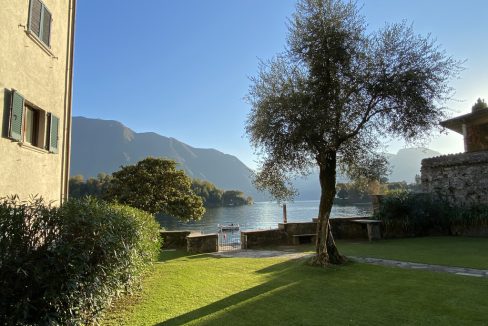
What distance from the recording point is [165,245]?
54.2 ft

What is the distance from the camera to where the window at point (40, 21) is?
30.2 feet

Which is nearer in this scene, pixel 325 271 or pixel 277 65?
pixel 325 271

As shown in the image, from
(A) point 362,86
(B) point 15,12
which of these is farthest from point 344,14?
A: (B) point 15,12

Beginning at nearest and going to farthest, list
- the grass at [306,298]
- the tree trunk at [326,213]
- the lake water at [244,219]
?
the grass at [306,298] < the tree trunk at [326,213] < the lake water at [244,219]

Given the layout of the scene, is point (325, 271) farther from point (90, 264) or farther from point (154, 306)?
point (90, 264)

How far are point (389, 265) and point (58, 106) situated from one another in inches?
455

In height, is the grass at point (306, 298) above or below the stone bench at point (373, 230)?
below

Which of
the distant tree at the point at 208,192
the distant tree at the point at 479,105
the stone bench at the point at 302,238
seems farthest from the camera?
the distant tree at the point at 208,192

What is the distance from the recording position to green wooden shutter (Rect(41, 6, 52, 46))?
9.88 meters

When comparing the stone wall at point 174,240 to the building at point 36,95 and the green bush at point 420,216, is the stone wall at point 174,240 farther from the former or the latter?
the green bush at point 420,216

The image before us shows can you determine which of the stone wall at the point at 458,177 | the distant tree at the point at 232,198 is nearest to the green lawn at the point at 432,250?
the stone wall at the point at 458,177

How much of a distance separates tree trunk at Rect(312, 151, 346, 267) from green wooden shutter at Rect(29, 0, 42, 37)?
29.6ft

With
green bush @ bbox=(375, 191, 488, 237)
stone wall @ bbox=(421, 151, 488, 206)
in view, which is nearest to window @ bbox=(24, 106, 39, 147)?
green bush @ bbox=(375, 191, 488, 237)

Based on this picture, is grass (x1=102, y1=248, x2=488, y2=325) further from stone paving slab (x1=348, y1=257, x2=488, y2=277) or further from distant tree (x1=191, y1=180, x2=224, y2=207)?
distant tree (x1=191, y1=180, x2=224, y2=207)
